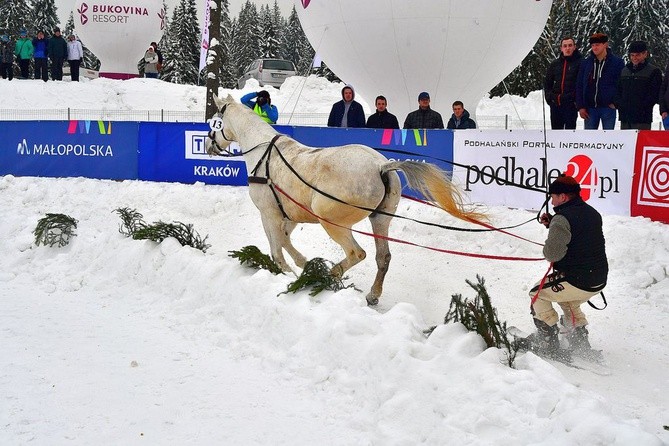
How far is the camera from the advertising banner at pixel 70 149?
14672mm

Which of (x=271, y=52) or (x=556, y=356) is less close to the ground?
(x=271, y=52)

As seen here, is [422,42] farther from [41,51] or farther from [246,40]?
[246,40]

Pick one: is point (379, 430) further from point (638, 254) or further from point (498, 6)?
point (498, 6)

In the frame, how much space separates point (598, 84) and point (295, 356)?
7.19 meters

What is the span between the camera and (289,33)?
258 ft

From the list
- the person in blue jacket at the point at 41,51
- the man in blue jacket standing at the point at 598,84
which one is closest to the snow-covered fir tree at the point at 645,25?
the person in blue jacket at the point at 41,51

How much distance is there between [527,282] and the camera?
844 centimetres

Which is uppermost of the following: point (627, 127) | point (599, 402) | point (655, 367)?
point (627, 127)

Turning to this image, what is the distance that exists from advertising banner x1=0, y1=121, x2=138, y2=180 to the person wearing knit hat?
10.6m

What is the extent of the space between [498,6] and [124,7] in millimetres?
23606

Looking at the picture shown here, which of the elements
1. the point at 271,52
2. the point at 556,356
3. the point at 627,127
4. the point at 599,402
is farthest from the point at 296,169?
the point at 271,52

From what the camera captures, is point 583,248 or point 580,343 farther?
point 580,343

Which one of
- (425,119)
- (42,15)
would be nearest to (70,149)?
(425,119)

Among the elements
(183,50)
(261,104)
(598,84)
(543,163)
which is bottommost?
(543,163)
